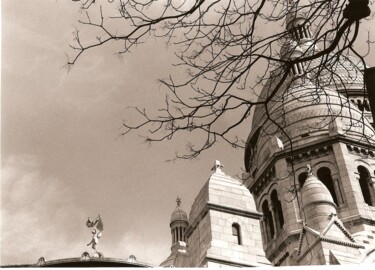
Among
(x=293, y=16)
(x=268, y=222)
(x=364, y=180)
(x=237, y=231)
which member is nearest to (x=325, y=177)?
(x=364, y=180)

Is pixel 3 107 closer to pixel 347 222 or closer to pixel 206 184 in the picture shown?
pixel 206 184

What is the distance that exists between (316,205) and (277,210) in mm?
6399

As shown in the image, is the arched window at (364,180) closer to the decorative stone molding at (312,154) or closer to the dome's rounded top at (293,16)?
the decorative stone molding at (312,154)

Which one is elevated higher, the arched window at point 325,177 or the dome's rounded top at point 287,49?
the arched window at point 325,177

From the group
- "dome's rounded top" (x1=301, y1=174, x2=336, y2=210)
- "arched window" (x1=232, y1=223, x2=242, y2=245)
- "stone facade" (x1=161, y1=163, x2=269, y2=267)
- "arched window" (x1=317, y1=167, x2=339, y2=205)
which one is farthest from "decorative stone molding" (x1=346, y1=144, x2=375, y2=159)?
"arched window" (x1=232, y1=223, x2=242, y2=245)

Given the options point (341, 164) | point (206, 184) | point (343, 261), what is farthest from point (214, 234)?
point (341, 164)

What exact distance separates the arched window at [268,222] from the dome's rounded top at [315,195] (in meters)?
5.42

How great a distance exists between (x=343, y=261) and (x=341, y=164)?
36.0ft

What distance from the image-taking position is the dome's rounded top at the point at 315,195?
68.1 feet

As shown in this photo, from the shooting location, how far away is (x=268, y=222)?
1079 inches

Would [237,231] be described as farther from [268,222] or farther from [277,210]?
[268,222]

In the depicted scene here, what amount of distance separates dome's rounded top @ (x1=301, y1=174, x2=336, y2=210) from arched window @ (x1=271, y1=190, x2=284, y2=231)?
449 centimetres

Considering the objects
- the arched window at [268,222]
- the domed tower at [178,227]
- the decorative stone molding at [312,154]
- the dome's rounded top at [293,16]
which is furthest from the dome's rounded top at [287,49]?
the domed tower at [178,227]

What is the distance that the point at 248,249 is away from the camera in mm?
13508
